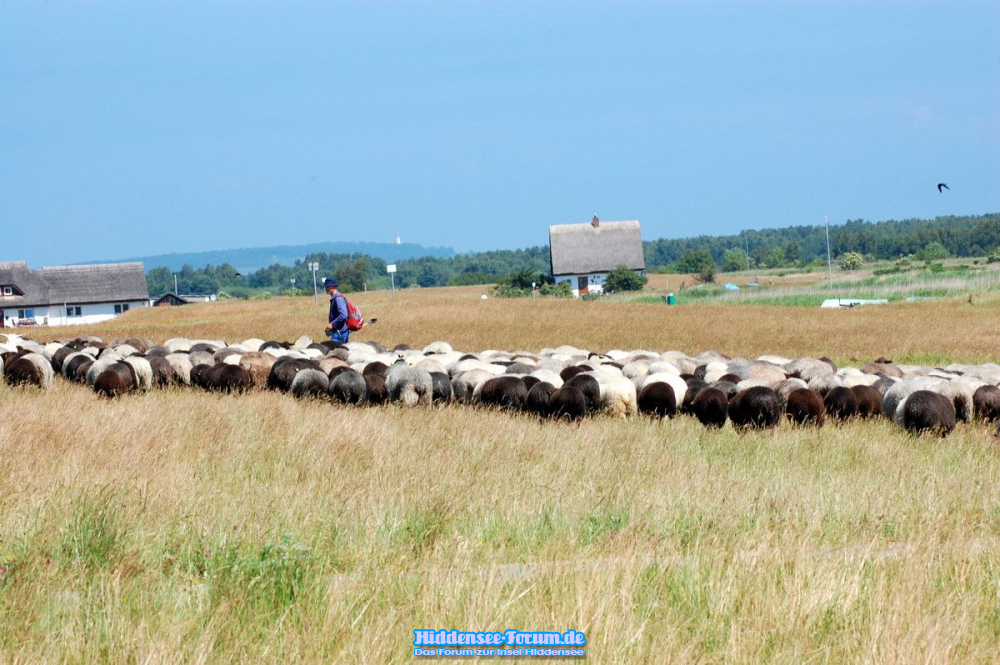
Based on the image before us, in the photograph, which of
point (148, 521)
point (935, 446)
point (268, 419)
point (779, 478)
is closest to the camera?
point (148, 521)

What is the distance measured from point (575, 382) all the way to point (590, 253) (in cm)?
9574

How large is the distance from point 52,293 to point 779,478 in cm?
10677

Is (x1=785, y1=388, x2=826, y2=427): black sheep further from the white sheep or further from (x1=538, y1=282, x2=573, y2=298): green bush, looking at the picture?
(x1=538, y1=282, x2=573, y2=298): green bush

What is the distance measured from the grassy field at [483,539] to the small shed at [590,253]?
9556 centimetres

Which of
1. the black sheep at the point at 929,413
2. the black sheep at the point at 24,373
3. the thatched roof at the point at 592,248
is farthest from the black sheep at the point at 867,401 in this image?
the thatched roof at the point at 592,248

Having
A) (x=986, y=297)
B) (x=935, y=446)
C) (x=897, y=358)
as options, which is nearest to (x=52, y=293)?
(x=986, y=297)

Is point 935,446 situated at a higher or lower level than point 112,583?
lower

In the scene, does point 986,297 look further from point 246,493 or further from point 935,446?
point 246,493

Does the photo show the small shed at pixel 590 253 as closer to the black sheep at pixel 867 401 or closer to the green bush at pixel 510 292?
the green bush at pixel 510 292

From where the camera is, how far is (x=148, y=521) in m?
7.57

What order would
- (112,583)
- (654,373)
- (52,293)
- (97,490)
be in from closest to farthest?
(112,583) → (97,490) → (654,373) → (52,293)

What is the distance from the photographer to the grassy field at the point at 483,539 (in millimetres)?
5688

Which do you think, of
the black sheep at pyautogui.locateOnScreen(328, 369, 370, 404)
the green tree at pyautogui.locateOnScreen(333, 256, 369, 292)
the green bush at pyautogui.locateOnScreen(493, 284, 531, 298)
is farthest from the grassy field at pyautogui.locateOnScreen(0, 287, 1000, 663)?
the green tree at pyautogui.locateOnScreen(333, 256, 369, 292)

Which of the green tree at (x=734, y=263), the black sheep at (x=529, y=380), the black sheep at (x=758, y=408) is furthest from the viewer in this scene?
the green tree at (x=734, y=263)
